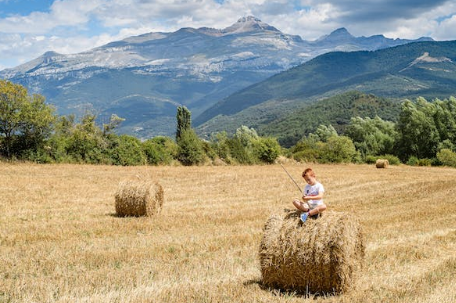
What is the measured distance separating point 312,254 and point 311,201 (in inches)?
41.0

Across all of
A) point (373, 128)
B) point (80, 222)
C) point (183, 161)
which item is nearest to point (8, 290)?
point (80, 222)

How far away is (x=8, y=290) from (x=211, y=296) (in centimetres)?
349

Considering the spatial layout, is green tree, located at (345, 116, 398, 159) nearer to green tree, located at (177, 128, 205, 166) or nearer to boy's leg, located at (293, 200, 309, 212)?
green tree, located at (177, 128, 205, 166)

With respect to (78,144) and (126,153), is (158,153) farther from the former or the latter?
(78,144)

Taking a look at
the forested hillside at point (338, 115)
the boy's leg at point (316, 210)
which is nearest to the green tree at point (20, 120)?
the boy's leg at point (316, 210)

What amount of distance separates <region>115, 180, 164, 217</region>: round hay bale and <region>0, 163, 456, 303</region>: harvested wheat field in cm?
60

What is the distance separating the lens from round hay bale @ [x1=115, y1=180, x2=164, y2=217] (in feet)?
55.9

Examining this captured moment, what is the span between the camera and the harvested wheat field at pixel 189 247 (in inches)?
318

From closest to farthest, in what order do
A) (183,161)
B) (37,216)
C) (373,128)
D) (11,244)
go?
1. (11,244)
2. (37,216)
3. (183,161)
4. (373,128)

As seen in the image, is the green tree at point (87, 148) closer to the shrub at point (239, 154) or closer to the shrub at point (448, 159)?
the shrub at point (239, 154)

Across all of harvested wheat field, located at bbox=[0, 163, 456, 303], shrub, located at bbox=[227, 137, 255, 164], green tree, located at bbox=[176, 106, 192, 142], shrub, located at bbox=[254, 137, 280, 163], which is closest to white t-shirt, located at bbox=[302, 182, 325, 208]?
harvested wheat field, located at bbox=[0, 163, 456, 303]

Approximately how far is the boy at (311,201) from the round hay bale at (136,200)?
9377 mm

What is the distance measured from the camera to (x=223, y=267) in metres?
9.88

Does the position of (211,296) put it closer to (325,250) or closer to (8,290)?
(325,250)
